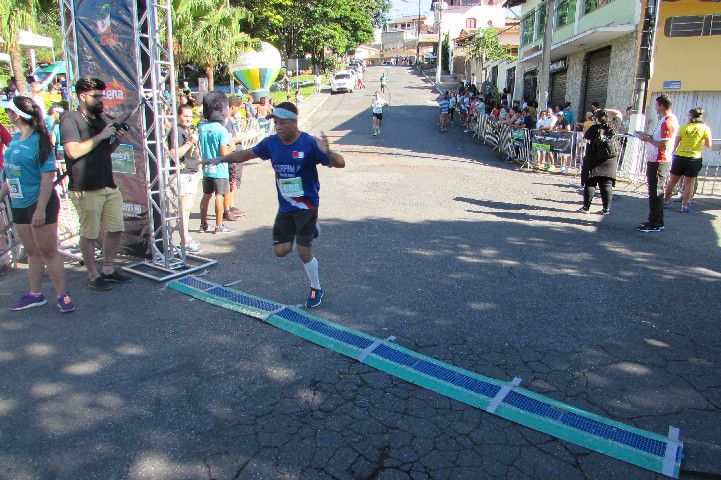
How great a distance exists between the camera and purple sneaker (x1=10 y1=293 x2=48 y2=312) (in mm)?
4823

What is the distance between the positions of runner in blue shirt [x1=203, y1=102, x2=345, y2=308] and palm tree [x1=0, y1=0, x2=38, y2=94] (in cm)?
1291

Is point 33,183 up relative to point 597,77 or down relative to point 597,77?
down

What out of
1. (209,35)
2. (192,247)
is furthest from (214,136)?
(209,35)

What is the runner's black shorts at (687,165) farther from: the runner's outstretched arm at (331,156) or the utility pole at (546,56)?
the utility pole at (546,56)

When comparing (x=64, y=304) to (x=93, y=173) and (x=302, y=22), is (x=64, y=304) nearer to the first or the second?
(x=93, y=173)

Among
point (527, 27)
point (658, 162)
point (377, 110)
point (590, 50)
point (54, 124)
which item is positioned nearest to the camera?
point (658, 162)

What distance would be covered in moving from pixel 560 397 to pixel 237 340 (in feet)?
8.01

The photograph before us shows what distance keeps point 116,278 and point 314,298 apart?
217 cm

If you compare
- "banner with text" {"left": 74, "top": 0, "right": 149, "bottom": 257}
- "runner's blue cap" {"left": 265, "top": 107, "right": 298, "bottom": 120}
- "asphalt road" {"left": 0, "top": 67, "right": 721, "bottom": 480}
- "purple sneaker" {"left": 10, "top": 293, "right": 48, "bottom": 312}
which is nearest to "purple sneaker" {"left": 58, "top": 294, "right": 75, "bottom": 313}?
"asphalt road" {"left": 0, "top": 67, "right": 721, "bottom": 480}

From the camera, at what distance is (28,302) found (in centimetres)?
484

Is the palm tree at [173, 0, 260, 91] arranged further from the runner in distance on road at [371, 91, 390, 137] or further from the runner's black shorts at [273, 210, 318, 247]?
the runner's black shorts at [273, 210, 318, 247]

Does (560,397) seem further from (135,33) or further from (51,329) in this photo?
(135,33)

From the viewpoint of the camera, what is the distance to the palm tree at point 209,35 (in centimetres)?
2083

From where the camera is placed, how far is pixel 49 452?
295 cm
